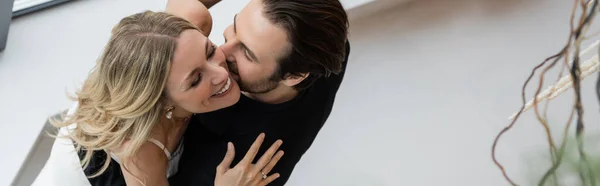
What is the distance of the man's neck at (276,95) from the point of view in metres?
0.97

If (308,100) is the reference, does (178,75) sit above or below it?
above

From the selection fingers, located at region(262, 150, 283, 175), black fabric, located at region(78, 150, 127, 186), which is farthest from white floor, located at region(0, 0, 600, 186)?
fingers, located at region(262, 150, 283, 175)

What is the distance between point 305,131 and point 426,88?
1.95ft

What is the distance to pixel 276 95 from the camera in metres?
0.99

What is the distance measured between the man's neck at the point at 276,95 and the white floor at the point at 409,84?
45cm

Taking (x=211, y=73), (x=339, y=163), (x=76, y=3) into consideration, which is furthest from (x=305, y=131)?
(x=76, y=3)

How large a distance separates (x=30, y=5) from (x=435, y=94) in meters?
1.07

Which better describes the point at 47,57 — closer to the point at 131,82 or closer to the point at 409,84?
the point at 131,82

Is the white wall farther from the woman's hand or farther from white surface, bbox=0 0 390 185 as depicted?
the woman's hand

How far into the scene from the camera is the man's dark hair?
0.87 m

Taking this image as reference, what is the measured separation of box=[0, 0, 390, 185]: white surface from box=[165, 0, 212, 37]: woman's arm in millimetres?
311


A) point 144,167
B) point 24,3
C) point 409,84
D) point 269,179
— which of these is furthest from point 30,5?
point 409,84

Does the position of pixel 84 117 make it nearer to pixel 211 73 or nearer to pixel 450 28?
pixel 211 73

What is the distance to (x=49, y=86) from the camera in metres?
1.38
